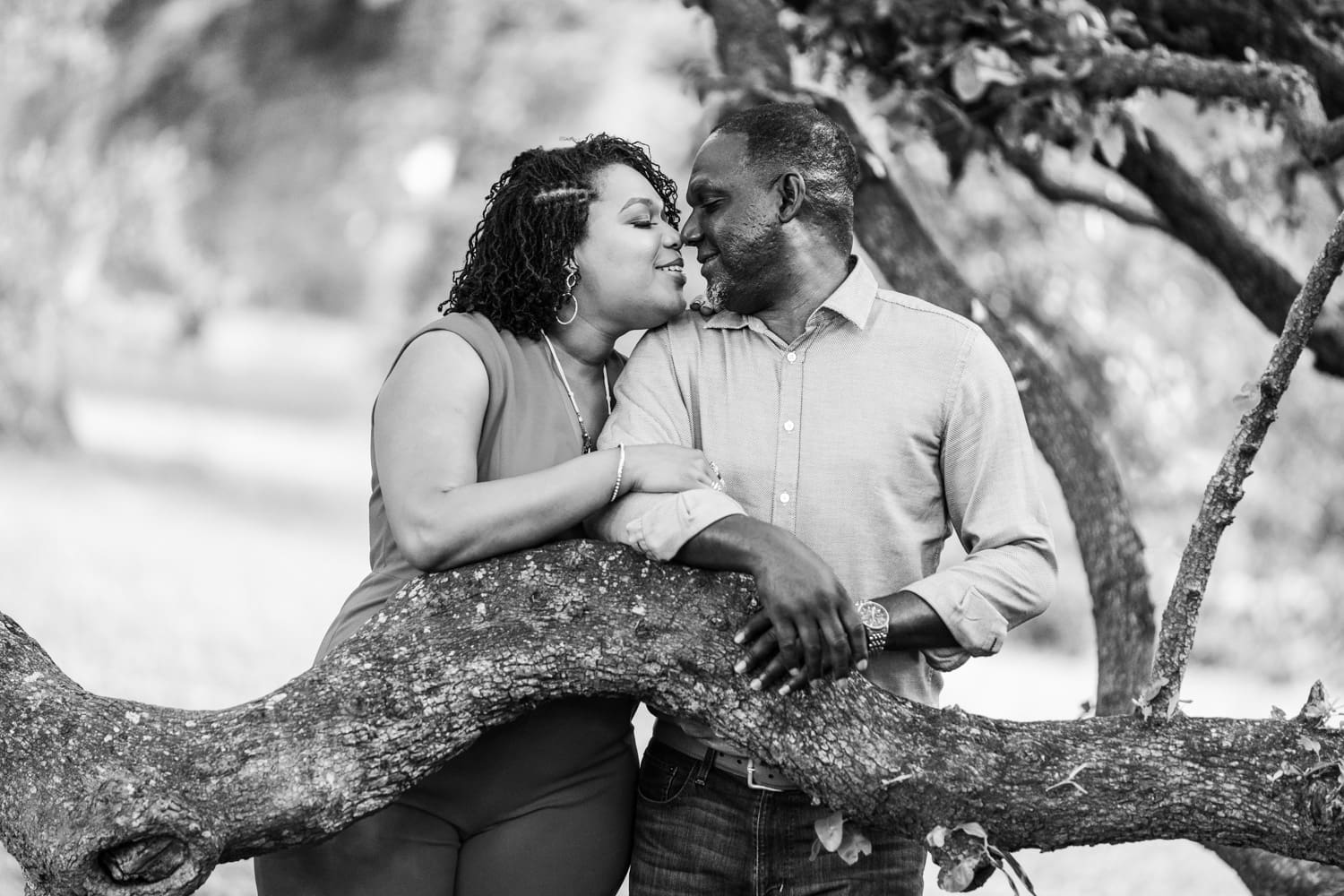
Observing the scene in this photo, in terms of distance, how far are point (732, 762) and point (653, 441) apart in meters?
0.60

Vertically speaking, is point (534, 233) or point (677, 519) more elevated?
point (534, 233)

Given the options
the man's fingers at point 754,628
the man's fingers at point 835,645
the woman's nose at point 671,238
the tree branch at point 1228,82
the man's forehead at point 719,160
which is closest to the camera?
the man's fingers at point 835,645

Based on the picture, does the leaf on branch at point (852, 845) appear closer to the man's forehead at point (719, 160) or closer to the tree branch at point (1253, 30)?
the man's forehead at point (719, 160)

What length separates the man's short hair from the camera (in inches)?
112

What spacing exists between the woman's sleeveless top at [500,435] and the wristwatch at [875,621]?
1.82 ft

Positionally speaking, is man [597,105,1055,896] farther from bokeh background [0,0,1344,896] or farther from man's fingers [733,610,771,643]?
bokeh background [0,0,1344,896]

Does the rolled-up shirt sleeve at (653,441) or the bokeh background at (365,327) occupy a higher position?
the bokeh background at (365,327)

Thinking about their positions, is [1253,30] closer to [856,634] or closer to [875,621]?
Answer: [875,621]

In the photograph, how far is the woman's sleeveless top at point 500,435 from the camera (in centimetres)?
274

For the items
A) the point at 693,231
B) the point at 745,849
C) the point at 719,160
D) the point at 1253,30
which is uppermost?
the point at 1253,30

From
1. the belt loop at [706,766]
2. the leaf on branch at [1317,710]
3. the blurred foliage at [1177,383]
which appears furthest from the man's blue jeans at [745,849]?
the blurred foliage at [1177,383]

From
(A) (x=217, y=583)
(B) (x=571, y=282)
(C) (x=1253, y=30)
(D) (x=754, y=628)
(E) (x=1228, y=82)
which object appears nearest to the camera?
(D) (x=754, y=628)

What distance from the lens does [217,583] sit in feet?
39.5

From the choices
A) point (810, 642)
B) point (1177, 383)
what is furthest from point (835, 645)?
point (1177, 383)
